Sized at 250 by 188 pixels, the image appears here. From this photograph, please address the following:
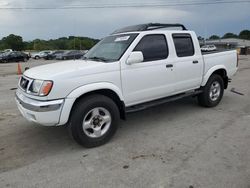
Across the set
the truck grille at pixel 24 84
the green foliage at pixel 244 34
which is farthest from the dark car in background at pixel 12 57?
the green foliage at pixel 244 34

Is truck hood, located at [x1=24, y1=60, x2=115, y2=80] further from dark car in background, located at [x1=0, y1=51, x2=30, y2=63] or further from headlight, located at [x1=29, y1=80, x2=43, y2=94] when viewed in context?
dark car in background, located at [x1=0, y1=51, x2=30, y2=63]

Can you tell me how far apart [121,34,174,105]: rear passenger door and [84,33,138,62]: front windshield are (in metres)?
0.21

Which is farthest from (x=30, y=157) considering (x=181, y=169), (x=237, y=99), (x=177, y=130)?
(x=237, y=99)

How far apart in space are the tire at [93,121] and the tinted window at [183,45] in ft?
6.47

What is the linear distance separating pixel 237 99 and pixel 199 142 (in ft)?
11.7

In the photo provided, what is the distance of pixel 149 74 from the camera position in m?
4.57

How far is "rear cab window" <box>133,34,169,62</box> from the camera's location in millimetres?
4598

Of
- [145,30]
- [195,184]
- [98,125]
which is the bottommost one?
[195,184]

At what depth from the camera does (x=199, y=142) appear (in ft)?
13.7

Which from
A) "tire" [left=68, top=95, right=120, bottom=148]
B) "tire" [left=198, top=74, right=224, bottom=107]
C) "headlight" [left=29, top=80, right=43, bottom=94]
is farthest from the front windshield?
"tire" [left=198, top=74, right=224, bottom=107]

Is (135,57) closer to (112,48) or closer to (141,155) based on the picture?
(112,48)

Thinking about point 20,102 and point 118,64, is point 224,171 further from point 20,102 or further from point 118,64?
point 20,102

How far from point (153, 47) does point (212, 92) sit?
7.60 feet

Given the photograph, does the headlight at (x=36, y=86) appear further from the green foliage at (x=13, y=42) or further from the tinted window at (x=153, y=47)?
the green foliage at (x=13, y=42)
